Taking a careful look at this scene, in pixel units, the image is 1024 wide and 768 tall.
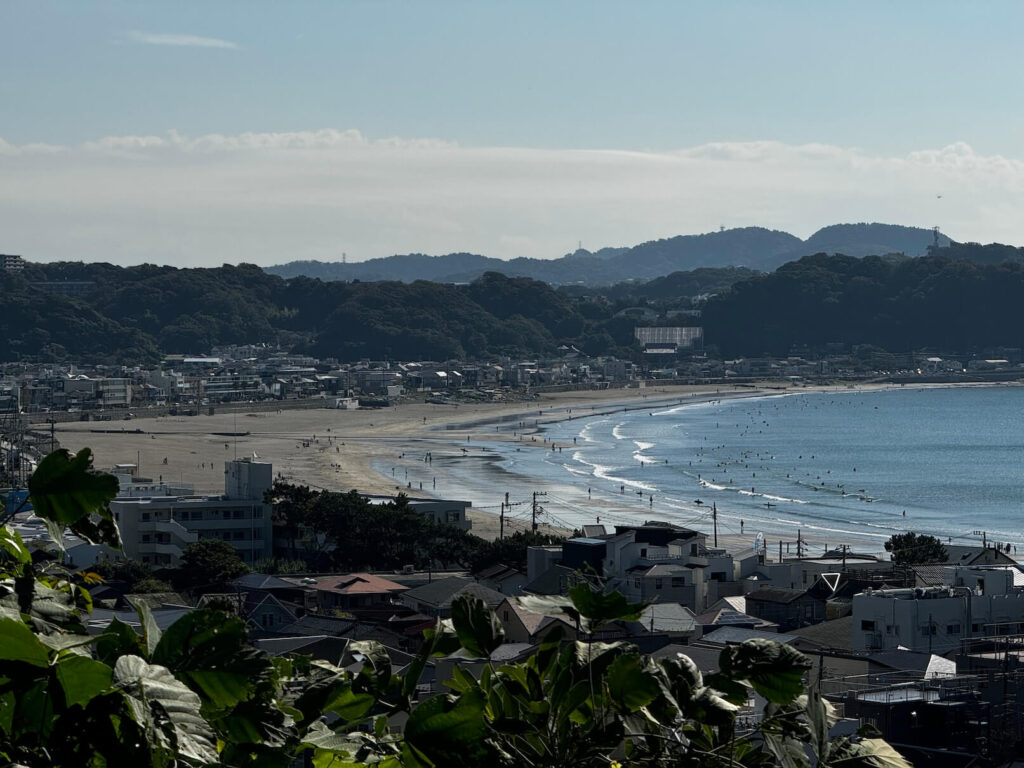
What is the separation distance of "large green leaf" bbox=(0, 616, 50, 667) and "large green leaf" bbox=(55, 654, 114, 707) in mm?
21

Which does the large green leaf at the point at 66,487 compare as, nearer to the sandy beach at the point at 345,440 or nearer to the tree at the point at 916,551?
the tree at the point at 916,551

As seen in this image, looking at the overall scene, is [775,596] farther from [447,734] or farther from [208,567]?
[447,734]

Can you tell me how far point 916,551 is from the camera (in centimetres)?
2520

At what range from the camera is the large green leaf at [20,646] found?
1432 mm

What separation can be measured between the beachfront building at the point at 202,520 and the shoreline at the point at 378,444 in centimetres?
636

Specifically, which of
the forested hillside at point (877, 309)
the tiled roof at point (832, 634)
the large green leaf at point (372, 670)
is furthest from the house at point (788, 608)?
the forested hillside at point (877, 309)

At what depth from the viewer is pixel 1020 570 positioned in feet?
76.1

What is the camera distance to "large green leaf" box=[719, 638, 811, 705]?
178 centimetres

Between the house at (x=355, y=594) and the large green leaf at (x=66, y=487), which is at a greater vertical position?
the large green leaf at (x=66, y=487)

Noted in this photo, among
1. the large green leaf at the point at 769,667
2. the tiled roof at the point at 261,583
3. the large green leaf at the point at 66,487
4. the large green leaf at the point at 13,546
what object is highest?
the large green leaf at the point at 66,487

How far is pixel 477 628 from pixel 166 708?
548mm

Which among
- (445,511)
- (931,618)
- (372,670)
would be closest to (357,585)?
(445,511)

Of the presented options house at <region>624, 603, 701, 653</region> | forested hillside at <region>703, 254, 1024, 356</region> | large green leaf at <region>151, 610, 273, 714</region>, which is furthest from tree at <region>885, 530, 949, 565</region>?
forested hillside at <region>703, 254, 1024, 356</region>

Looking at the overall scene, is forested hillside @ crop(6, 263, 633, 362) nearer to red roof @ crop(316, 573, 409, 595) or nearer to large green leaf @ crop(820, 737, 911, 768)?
red roof @ crop(316, 573, 409, 595)
